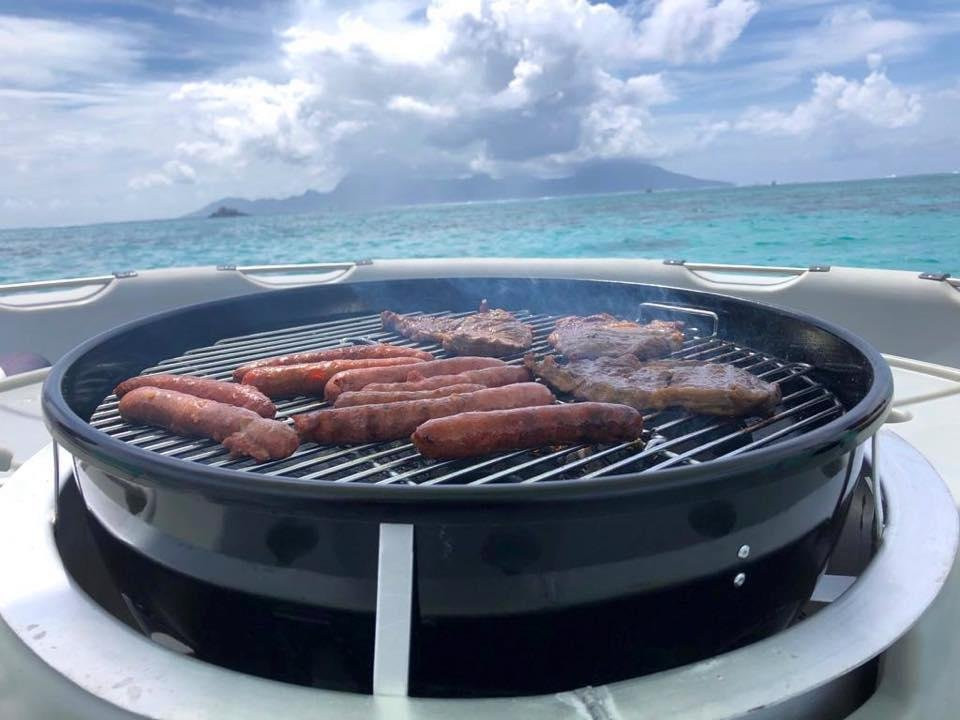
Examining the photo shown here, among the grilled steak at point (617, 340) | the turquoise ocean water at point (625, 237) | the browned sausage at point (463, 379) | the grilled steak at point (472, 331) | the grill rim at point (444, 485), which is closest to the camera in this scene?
the grill rim at point (444, 485)

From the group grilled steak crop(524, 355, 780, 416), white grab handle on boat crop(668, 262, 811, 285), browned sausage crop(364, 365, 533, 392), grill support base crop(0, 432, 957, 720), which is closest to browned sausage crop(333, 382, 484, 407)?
browned sausage crop(364, 365, 533, 392)

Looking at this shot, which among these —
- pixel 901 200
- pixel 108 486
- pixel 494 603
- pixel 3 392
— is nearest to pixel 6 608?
pixel 108 486

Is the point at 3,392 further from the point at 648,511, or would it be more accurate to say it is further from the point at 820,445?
the point at 820,445

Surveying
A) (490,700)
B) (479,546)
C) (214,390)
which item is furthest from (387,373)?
(490,700)

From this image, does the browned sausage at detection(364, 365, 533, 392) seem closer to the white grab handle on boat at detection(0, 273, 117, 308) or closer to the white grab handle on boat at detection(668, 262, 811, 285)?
the white grab handle on boat at detection(668, 262, 811, 285)

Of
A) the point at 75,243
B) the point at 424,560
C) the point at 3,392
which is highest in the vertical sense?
the point at 424,560

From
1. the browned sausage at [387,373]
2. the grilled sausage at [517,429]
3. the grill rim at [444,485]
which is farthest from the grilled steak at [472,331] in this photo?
the grill rim at [444,485]

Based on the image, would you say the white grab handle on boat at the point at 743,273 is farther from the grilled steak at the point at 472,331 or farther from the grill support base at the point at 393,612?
the grill support base at the point at 393,612
